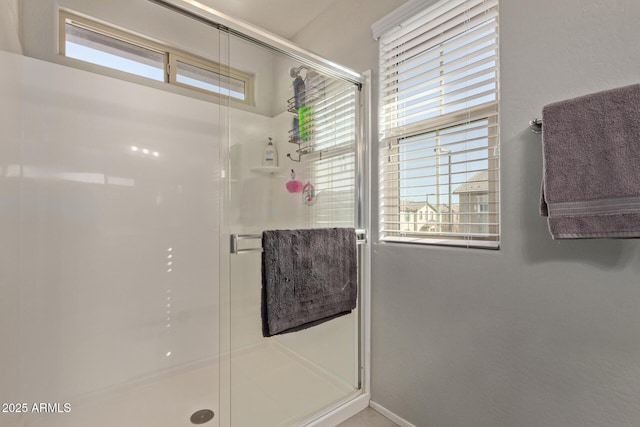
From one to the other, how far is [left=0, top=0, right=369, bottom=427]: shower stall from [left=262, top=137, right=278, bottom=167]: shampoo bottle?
0.4 inches

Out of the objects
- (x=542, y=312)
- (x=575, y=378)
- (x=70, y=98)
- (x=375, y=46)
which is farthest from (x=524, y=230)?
(x=70, y=98)

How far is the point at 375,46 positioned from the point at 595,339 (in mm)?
1657

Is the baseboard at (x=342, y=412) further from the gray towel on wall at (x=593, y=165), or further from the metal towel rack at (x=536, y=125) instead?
the metal towel rack at (x=536, y=125)

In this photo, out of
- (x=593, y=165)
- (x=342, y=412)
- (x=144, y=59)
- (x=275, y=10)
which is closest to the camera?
(x=593, y=165)

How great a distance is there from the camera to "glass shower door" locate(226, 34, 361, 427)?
1437mm

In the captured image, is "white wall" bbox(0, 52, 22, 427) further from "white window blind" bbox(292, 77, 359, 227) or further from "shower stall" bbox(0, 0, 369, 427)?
"white window blind" bbox(292, 77, 359, 227)

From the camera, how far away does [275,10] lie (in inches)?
82.2

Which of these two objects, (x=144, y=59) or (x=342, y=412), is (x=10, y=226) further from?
(x=342, y=412)

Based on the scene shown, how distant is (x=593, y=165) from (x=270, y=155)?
1.25m

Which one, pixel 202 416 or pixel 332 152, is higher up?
pixel 332 152

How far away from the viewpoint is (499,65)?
1.24m

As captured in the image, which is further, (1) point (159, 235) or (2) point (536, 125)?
(1) point (159, 235)

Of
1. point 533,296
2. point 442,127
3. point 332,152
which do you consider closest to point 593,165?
point 533,296

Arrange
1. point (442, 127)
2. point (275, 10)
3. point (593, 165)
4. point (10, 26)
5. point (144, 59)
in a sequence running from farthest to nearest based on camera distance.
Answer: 1. point (275, 10)
2. point (144, 59)
3. point (442, 127)
4. point (10, 26)
5. point (593, 165)
